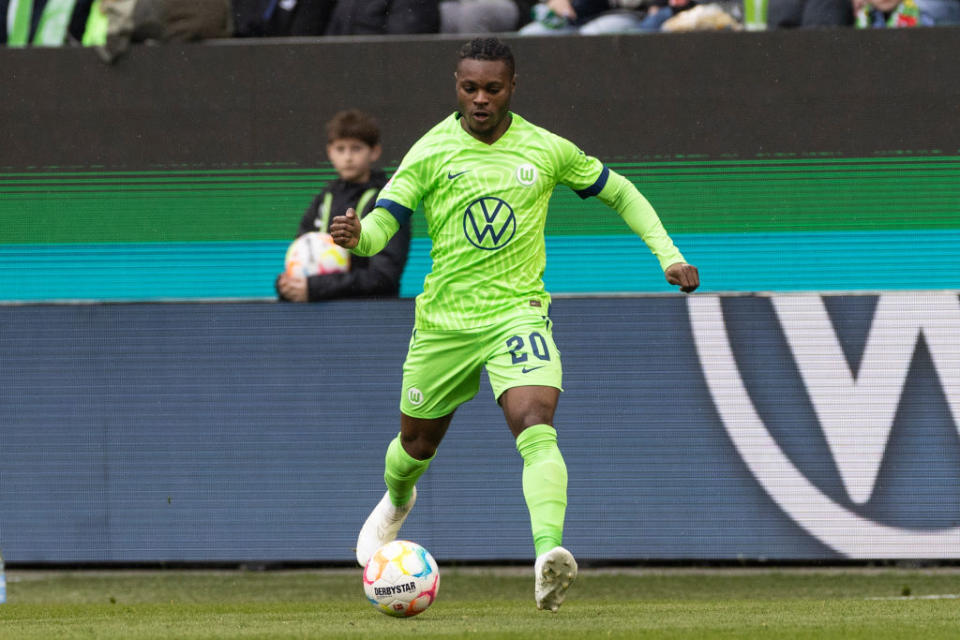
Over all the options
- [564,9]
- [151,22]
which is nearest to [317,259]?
[151,22]

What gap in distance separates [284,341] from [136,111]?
239cm

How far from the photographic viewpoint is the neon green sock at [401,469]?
22.5 ft

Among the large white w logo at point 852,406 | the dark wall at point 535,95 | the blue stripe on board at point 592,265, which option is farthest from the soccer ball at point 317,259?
the large white w logo at point 852,406

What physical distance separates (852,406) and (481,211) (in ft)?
9.97

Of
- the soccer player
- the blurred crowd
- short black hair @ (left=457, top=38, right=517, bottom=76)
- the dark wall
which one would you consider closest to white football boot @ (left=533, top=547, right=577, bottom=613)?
the soccer player

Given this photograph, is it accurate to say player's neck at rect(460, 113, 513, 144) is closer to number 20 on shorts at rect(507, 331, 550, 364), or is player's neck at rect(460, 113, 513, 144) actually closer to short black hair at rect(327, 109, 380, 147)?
number 20 on shorts at rect(507, 331, 550, 364)

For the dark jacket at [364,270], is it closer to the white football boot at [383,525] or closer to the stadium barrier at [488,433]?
the stadium barrier at [488,433]

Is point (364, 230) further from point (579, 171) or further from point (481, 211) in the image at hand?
point (579, 171)

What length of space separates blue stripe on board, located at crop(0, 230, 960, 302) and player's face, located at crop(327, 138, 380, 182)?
123 cm

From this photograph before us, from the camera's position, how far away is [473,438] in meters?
8.64

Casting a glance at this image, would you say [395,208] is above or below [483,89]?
below

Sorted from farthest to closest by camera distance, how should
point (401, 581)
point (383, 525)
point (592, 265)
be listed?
point (592, 265)
point (383, 525)
point (401, 581)

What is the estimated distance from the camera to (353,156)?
8812 mm

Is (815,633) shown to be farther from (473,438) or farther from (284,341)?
(284,341)
